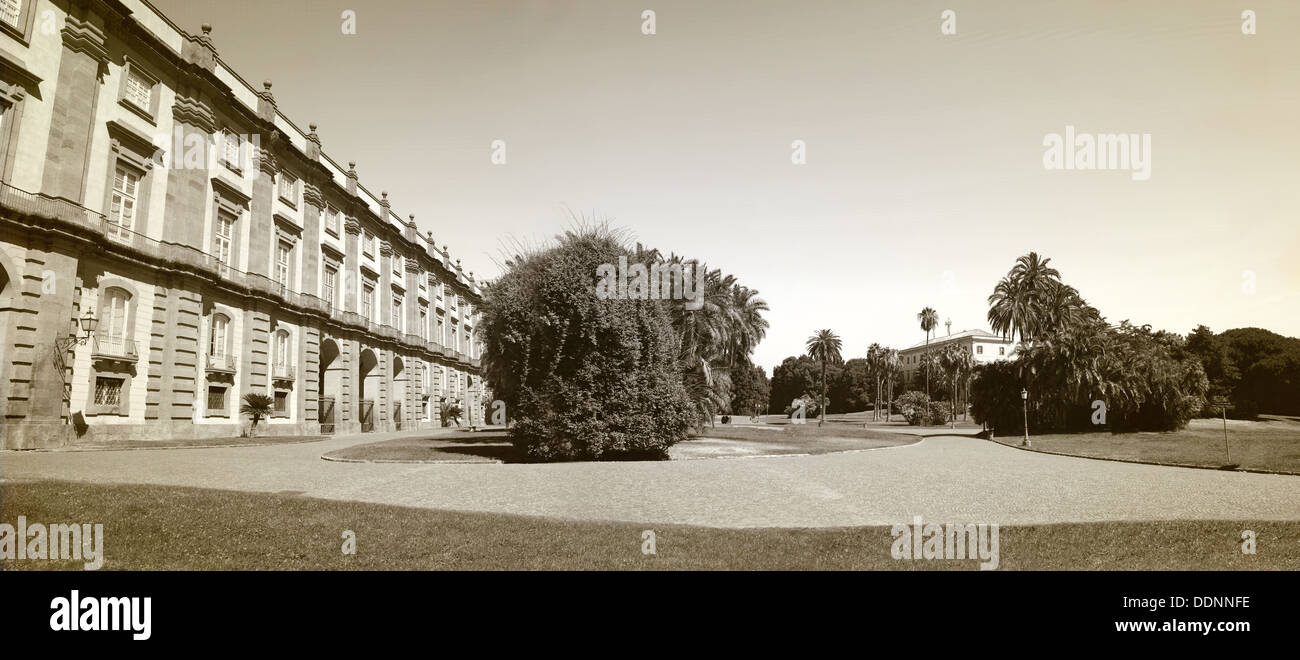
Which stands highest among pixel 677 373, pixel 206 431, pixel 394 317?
pixel 394 317

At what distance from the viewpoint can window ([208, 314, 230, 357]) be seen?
3136cm

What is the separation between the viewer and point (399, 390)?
58.3 meters

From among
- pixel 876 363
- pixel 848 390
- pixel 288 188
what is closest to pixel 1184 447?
pixel 288 188

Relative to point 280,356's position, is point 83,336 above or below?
above

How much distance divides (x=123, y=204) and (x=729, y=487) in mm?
28212

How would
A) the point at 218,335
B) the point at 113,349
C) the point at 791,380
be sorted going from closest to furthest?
1. the point at 113,349
2. the point at 218,335
3. the point at 791,380

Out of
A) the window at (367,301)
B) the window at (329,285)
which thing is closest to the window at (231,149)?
the window at (329,285)

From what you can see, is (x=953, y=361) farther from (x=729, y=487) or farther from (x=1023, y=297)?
(x=729, y=487)

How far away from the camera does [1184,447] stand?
31.9m

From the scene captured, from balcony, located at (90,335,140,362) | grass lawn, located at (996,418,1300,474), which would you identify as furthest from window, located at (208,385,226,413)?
grass lawn, located at (996,418,1300,474)
